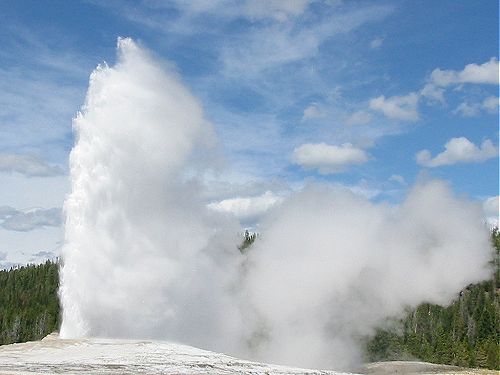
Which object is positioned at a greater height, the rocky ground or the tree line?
the tree line

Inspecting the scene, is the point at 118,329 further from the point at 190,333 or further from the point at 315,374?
the point at 315,374

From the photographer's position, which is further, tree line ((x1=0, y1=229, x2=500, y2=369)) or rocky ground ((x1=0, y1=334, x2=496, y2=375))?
tree line ((x1=0, y1=229, x2=500, y2=369))

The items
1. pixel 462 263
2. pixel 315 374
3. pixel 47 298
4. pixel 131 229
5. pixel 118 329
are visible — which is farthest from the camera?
pixel 47 298

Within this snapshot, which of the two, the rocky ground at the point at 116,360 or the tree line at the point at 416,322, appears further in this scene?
the tree line at the point at 416,322

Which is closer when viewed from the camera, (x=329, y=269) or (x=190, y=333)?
(x=190, y=333)

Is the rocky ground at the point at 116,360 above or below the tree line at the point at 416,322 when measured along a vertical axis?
below

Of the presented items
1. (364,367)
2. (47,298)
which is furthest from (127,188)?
(47,298)

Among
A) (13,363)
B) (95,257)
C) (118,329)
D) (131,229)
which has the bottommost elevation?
(13,363)

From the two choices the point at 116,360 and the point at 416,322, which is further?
the point at 416,322

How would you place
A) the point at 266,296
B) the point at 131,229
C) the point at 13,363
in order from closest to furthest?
the point at 13,363 → the point at 131,229 → the point at 266,296

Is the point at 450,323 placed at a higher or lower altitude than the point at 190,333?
higher

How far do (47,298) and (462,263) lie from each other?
91459mm

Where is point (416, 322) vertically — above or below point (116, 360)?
above

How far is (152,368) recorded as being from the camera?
23.4 meters
